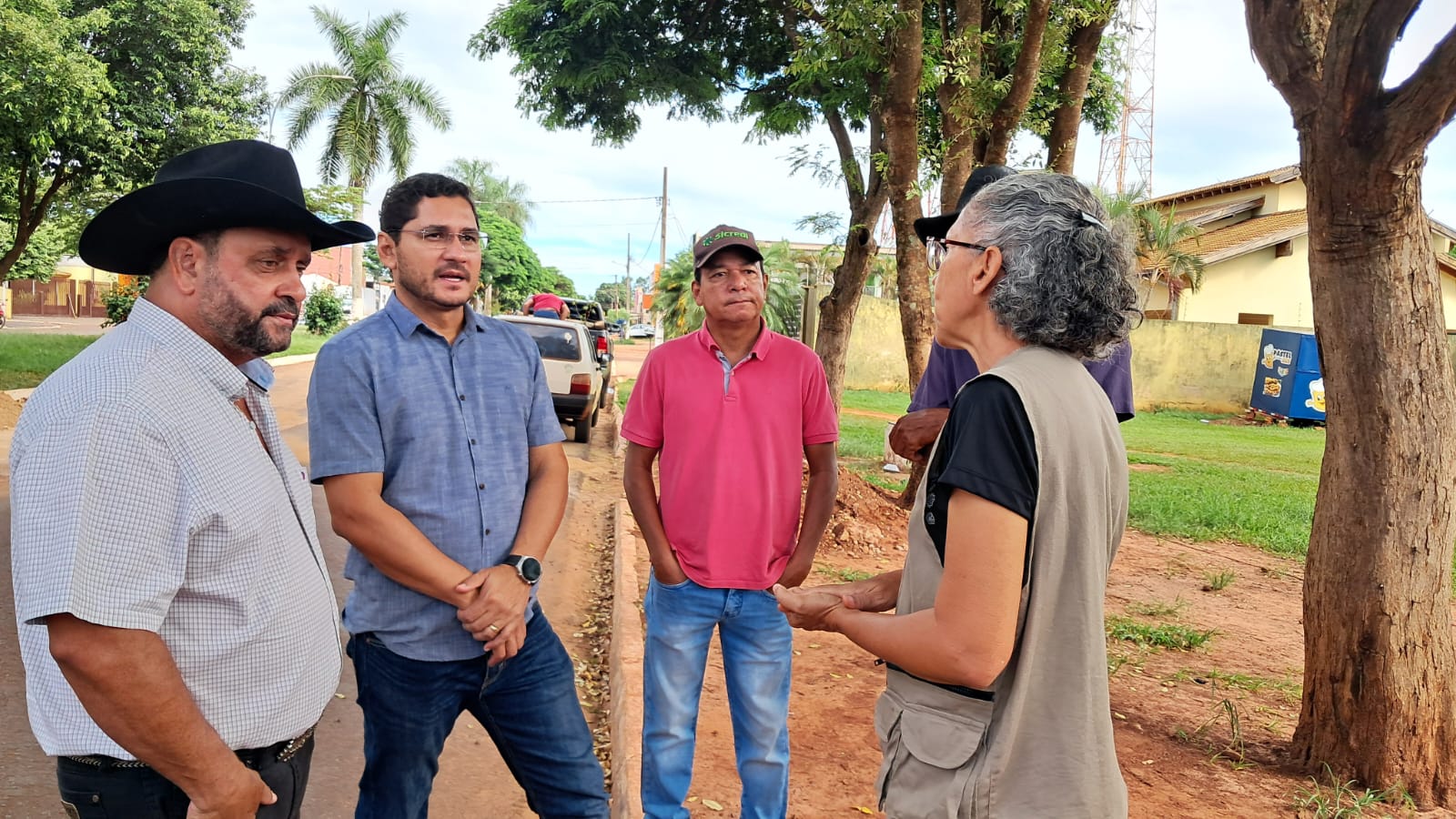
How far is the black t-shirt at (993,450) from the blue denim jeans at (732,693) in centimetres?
164

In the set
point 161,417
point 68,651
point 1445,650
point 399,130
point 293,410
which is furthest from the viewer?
point 399,130

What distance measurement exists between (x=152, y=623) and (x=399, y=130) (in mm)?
38004

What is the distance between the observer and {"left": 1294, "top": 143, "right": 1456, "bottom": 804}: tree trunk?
358 centimetres

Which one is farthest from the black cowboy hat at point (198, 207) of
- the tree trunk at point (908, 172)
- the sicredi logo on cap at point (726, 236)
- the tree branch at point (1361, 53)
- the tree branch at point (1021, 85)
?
the tree trunk at point (908, 172)

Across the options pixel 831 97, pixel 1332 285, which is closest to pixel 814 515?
pixel 1332 285

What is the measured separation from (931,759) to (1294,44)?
11.1 ft

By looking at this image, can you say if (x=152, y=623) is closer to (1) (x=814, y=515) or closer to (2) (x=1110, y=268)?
(2) (x=1110, y=268)

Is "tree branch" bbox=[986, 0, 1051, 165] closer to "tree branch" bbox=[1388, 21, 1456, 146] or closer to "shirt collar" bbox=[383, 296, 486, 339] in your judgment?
"tree branch" bbox=[1388, 21, 1456, 146]

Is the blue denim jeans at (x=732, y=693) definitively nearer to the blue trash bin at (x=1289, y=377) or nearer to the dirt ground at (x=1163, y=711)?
the dirt ground at (x=1163, y=711)

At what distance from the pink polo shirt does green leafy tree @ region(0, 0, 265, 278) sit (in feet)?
44.3

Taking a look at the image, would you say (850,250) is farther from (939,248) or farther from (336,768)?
(939,248)

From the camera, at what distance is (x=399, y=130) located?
36.3 meters

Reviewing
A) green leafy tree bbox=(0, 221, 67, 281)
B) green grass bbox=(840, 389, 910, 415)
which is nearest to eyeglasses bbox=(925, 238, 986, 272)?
green grass bbox=(840, 389, 910, 415)

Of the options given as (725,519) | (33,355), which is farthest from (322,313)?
(725,519)
